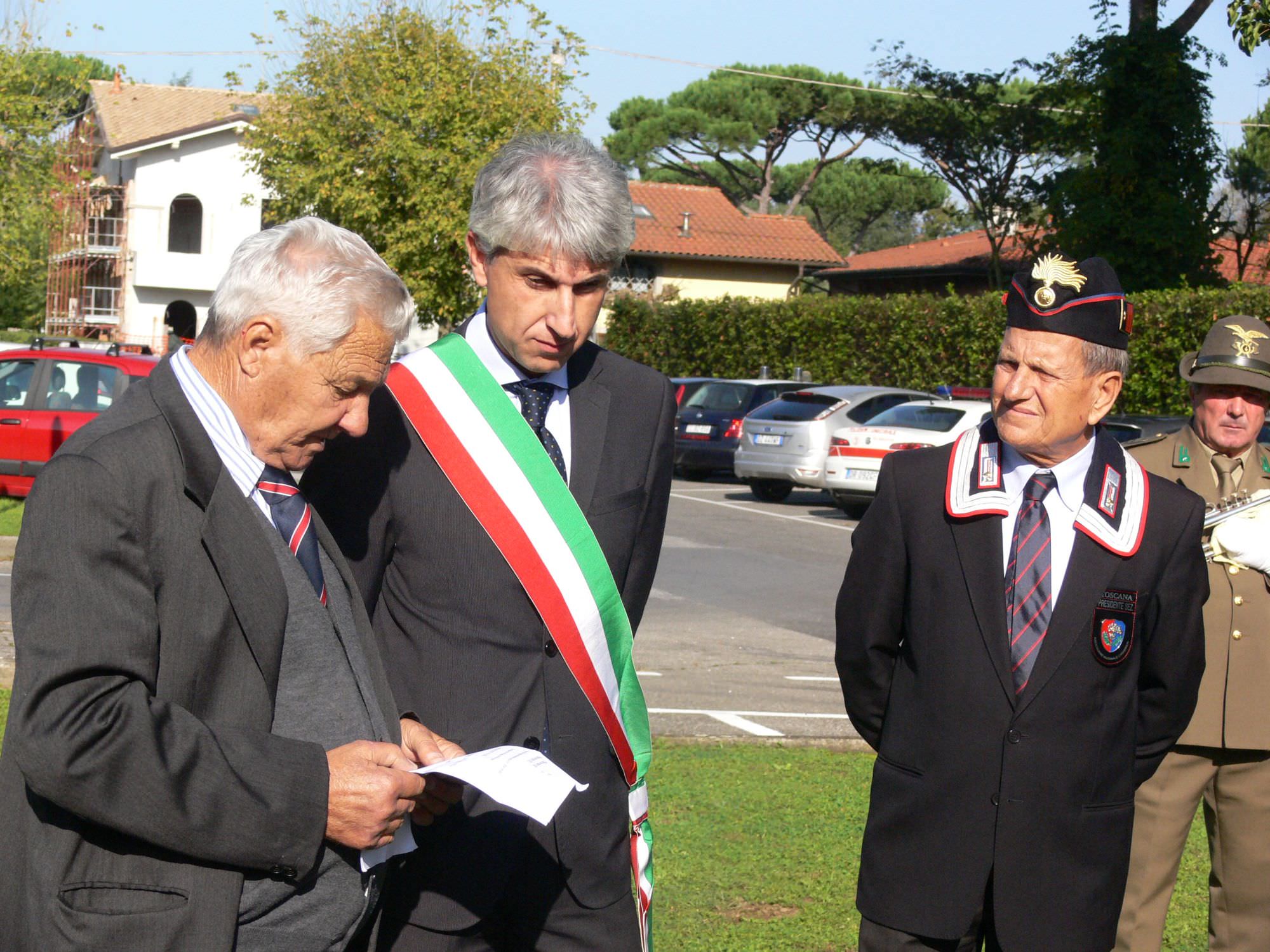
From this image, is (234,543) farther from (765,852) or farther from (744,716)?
(744,716)

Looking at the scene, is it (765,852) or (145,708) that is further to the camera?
(765,852)

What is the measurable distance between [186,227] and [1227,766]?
50615 millimetres

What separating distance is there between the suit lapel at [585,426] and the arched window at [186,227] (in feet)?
164

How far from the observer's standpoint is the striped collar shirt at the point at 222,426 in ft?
7.13

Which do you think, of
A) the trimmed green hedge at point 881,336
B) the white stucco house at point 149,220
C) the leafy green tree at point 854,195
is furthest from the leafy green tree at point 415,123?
the leafy green tree at point 854,195

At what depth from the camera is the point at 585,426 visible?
2.86 m

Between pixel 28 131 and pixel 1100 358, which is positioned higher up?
pixel 28 131

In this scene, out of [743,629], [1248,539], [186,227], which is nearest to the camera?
[1248,539]

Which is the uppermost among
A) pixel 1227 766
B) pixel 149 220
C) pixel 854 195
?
pixel 854 195

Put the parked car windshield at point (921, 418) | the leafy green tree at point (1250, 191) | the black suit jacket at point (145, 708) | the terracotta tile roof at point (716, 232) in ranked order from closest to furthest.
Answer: the black suit jacket at point (145, 708)
the parked car windshield at point (921, 418)
the leafy green tree at point (1250, 191)
the terracotta tile roof at point (716, 232)

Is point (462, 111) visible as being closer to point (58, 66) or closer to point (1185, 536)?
point (58, 66)

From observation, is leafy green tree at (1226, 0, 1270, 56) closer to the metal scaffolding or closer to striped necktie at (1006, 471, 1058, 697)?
striped necktie at (1006, 471, 1058, 697)

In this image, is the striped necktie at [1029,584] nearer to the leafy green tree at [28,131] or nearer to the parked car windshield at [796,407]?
the parked car windshield at [796,407]

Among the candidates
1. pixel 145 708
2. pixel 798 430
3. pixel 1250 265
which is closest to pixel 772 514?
pixel 798 430
